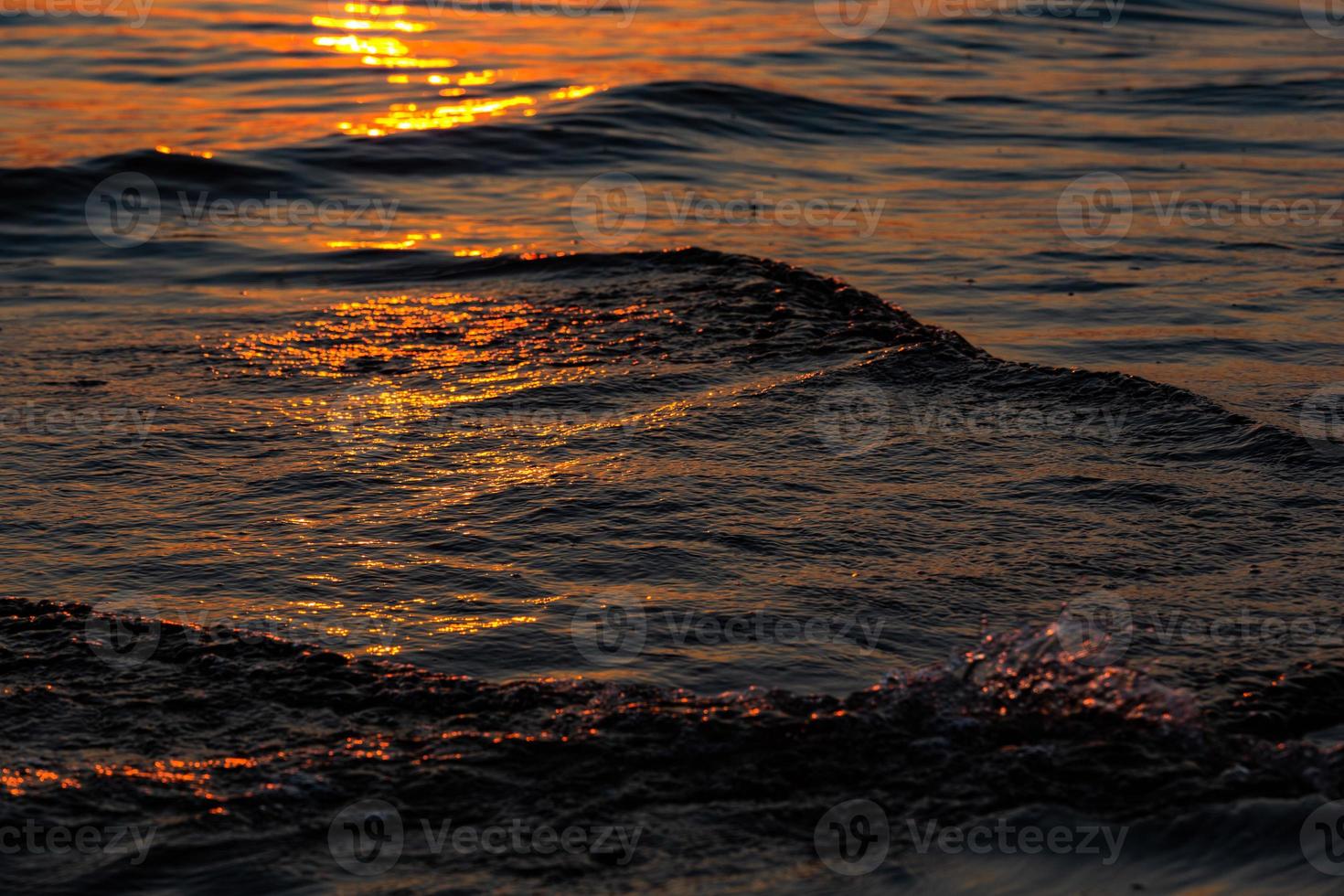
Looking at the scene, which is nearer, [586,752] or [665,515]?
[586,752]

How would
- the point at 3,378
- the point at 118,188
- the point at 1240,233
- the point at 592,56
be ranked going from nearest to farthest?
the point at 3,378 < the point at 1240,233 < the point at 118,188 < the point at 592,56

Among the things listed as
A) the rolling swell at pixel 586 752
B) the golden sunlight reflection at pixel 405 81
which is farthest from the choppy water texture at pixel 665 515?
the golden sunlight reflection at pixel 405 81

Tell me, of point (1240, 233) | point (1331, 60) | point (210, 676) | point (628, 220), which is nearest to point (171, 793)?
point (210, 676)

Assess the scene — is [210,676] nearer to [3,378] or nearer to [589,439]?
[589,439]

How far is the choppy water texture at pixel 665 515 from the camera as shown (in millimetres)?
3516

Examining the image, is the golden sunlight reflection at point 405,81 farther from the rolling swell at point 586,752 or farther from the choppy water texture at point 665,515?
the rolling swell at point 586,752

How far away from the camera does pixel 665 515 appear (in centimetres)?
508

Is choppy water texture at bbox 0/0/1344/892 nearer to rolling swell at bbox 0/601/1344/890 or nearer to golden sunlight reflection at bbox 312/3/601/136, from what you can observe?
rolling swell at bbox 0/601/1344/890

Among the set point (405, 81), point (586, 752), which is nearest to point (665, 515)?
point (586, 752)

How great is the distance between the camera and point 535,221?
9.58m

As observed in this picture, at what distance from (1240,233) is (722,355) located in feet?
13.4

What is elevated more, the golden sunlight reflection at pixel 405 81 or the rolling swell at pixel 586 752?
the golden sunlight reflection at pixel 405 81

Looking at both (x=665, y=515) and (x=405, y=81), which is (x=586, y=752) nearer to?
(x=665, y=515)

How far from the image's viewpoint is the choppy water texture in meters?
3.52
